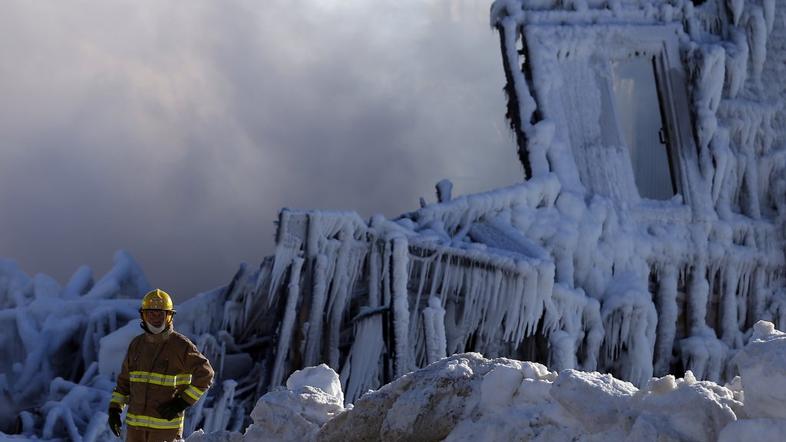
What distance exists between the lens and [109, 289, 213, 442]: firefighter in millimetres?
7301

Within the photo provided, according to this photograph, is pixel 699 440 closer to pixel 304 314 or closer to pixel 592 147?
pixel 304 314

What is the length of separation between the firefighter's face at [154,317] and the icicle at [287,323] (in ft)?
28.8

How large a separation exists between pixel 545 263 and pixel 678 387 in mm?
11618

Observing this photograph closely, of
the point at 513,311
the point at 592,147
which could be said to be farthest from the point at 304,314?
the point at 592,147

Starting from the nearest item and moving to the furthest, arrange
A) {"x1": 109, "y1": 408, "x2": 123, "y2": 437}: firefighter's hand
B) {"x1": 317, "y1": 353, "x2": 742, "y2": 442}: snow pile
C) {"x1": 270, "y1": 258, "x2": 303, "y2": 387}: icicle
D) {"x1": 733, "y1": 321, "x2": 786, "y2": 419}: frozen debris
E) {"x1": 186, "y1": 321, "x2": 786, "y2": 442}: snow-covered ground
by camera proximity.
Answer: {"x1": 733, "y1": 321, "x2": 786, "y2": 419}: frozen debris
{"x1": 186, "y1": 321, "x2": 786, "y2": 442}: snow-covered ground
{"x1": 317, "y1": 353, "x2": 742, "y2": 442}: snow pile
{"x1": 109, "y1": 408, "x2": 123, "y2": 437}: firefighter's hand
{"x1": 270, "y1": 258, "x2": 303, "y2": 387}: icicle

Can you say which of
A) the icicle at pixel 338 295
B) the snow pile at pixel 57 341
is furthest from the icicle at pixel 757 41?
the snow pile at pixel 57 341

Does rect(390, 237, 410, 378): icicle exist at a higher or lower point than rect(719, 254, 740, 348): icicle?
higher

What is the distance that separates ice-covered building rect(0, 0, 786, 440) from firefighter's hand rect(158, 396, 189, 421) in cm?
780

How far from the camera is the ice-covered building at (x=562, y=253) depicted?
54.2ft

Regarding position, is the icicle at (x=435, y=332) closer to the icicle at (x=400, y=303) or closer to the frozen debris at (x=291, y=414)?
the icicle at (x=400, y=303)

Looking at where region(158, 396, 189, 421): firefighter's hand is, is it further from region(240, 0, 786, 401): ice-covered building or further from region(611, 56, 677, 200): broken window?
region(611, 56, 677, 200): broken window

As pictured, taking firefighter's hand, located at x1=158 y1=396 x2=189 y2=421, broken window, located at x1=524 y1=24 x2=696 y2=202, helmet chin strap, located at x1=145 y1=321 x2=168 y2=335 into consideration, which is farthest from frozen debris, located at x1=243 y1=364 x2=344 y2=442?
broken window, located at x1=524 y1=24 x2=696 y2=202

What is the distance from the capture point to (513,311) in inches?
658

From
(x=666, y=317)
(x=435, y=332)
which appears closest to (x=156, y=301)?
(x=435, y=332)
